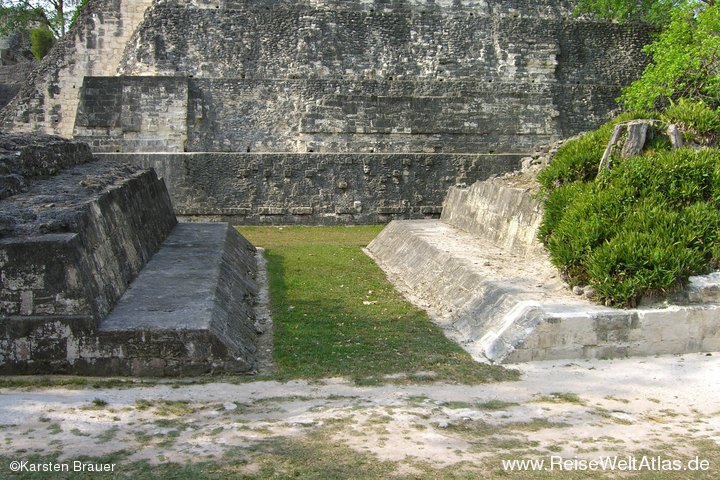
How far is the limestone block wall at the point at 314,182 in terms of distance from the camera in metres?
14.1

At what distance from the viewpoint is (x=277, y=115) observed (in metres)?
16.3

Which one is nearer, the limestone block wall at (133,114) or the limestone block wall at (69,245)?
the limestone block wall at (69,245)

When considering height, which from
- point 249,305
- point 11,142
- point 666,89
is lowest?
point 249,305

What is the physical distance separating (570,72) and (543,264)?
12.7 m

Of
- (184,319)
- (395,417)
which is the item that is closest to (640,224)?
(395,417)

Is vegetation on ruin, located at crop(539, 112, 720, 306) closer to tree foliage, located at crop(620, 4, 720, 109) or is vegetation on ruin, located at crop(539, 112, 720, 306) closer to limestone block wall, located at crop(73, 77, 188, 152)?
tree foliage, located at crop(620, 4, 720, 109)

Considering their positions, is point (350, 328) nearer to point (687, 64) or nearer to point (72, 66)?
point (687, 64)

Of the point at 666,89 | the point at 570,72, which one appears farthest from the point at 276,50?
the point at 666,89

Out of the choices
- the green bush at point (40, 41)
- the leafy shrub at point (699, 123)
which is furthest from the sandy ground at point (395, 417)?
the green bush at point (40, 41)

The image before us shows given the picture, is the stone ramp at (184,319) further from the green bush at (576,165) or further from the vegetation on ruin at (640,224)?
the green bush at (576,165)

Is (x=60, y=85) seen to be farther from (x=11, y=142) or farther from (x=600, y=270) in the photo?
(x=600, y=270)

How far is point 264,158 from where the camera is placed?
14.2m

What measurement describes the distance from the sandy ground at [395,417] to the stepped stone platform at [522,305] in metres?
0.38

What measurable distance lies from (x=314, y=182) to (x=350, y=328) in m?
8.08
